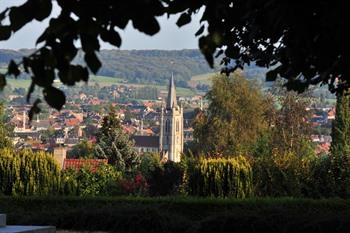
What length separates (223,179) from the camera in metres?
19.5

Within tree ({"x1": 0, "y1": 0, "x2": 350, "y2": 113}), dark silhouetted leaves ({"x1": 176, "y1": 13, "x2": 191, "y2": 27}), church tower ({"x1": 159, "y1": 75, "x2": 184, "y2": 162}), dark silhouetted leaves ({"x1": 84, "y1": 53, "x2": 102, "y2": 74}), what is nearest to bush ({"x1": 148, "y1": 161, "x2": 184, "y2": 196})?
dark silhouetted leaves ({"x1": 176, "y1": 13, "x2": 191, "y2": 27})

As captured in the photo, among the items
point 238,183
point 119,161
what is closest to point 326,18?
point 238,183

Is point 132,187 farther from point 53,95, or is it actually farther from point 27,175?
point 53,95

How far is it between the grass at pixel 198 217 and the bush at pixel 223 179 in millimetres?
3006

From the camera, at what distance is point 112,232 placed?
13.2 meters

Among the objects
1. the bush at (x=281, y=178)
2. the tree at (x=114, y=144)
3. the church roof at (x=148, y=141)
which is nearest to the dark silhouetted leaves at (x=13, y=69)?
the bush at (x=281, y=178)

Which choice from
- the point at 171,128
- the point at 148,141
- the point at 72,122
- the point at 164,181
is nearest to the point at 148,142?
the point at 148,141

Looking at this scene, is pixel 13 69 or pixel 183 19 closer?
pixel 13 69

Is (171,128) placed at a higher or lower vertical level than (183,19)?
higher

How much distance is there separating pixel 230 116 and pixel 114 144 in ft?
52.0

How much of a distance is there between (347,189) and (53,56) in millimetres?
17810

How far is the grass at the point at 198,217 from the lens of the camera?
12.4 metres

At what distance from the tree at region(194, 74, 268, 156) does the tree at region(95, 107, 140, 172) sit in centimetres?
1121

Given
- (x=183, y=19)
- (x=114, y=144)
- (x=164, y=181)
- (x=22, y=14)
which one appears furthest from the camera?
(x=114, y=144)
